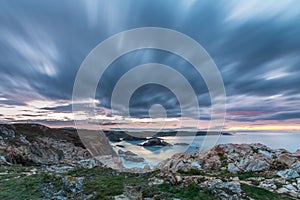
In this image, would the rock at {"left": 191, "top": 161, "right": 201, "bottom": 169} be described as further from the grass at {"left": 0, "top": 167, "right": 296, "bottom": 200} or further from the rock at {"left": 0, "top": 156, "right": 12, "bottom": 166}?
the rock at {"left": 0, "top": 156, "right": 12, "bottom": 166}

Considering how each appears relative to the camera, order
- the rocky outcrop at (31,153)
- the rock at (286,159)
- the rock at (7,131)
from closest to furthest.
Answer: the rock at (286,159), the rocky outcrop at (31,153), the rock at (7,131)

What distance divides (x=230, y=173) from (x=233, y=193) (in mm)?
8670

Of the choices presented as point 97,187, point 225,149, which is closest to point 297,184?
point 225,149

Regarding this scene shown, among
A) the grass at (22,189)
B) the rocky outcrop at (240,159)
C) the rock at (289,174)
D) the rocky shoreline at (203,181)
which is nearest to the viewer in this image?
the grass at (22,189)

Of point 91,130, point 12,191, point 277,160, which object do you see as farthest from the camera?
point 91,130

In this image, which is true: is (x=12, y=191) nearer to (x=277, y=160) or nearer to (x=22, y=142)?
(x=277, y=160)

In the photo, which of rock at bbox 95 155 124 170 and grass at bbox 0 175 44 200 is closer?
grass at bbox 0 175 44 200

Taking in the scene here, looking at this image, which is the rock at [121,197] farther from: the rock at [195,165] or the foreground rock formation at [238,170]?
the rock at [195,165]

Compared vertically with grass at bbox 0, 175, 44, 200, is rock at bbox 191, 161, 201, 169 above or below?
below

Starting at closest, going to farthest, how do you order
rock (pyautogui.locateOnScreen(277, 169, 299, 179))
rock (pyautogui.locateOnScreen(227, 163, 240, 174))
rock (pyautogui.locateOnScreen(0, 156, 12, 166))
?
rock (pyautogui.locateOnScreen(277, 169, 299, 179)) → rock (pyautogui.locateOnScreen(227, 163, 240, 174)) → rock (pyautogui.locateOnScreen(0, 156, 12, 166))

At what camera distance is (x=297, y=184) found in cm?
1438

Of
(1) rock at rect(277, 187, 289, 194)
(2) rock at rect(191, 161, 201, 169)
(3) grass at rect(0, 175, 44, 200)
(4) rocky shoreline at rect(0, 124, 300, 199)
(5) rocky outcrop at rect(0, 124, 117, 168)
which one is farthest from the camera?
(5) rocky outcrop at rect(0, 124, 117, 168)

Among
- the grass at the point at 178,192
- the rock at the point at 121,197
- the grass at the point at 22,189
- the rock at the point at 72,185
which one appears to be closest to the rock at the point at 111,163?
the grass at the point at 22,189

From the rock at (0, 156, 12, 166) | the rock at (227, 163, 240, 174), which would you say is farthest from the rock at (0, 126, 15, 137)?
the rock at (227, 163, 240, 174)
